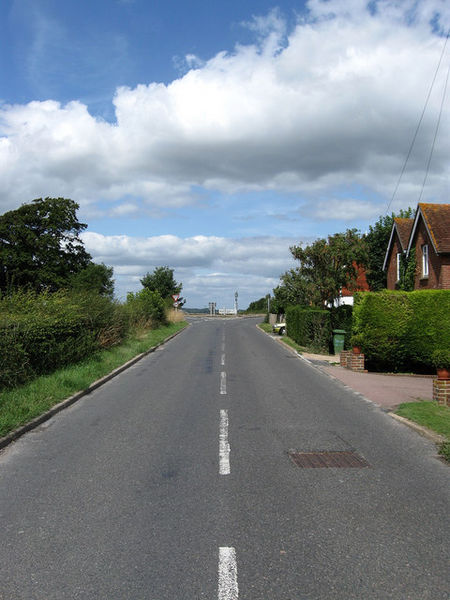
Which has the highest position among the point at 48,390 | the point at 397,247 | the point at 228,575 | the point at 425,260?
the point at 397,247

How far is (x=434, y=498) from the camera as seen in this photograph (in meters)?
5.04

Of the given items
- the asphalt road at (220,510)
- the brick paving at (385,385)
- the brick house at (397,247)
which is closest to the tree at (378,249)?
the brick house at (397,247)

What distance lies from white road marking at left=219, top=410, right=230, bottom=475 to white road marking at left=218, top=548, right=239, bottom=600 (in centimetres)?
197

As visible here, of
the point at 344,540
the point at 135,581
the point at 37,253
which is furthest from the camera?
the point at 37,253

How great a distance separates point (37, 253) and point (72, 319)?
3481 cm

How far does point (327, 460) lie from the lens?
6371 mm

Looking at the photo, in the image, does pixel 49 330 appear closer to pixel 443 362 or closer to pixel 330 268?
pixel 443 362

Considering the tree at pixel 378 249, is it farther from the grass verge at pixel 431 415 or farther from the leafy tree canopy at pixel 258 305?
the leafy tree canopy at pixel 258 305

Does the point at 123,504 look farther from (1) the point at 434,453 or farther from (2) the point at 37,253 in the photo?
(2) the point at 37,253

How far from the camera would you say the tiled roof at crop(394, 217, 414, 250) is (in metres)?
31.6

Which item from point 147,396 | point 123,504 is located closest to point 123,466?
point 123,504

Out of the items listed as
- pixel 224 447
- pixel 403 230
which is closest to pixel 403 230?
pixel 403 230

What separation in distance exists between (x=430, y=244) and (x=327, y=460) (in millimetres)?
23482

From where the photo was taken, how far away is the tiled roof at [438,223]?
25438mm
